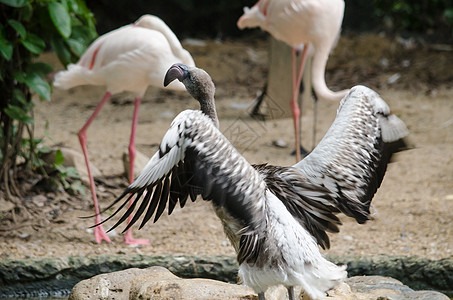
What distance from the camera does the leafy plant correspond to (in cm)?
428

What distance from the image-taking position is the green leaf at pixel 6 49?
4.10 meters

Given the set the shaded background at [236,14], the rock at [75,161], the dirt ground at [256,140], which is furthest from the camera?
the shaded background at [236,14]

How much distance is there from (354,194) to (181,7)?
7476 mm

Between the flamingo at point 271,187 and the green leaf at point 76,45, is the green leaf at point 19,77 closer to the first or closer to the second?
the green leaf at point 76,45

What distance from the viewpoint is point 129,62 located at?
14.5ft

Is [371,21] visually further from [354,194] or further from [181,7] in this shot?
[354,194]

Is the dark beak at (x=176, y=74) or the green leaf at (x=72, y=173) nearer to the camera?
the dark beak at (x=176, y=74)

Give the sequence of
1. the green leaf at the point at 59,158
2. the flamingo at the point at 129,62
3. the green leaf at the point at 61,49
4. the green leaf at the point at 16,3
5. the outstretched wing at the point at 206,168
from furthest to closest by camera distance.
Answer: the green leaf at the point at 59,158 → the green leaf at the point at 61,49 → the flamingo at the point at 129,62 → the green leaf at the point at 16,3 → the outstretched wing at the point at 206,168

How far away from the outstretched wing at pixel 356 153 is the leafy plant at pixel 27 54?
1.94m

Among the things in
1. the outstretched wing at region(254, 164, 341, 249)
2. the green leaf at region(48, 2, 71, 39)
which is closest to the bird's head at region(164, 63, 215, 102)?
the outstretched wing at region(254, 164, 341, 249)

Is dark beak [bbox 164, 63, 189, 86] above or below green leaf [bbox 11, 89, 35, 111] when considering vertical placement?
above

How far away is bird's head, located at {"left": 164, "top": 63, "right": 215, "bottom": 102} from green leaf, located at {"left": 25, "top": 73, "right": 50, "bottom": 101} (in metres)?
1.60

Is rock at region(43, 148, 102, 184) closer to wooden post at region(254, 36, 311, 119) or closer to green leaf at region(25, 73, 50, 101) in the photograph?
green leaf at region(25, 73, 50, 101)

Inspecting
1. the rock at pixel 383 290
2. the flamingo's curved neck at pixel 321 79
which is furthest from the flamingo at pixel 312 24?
the rock at pixel 383 290
